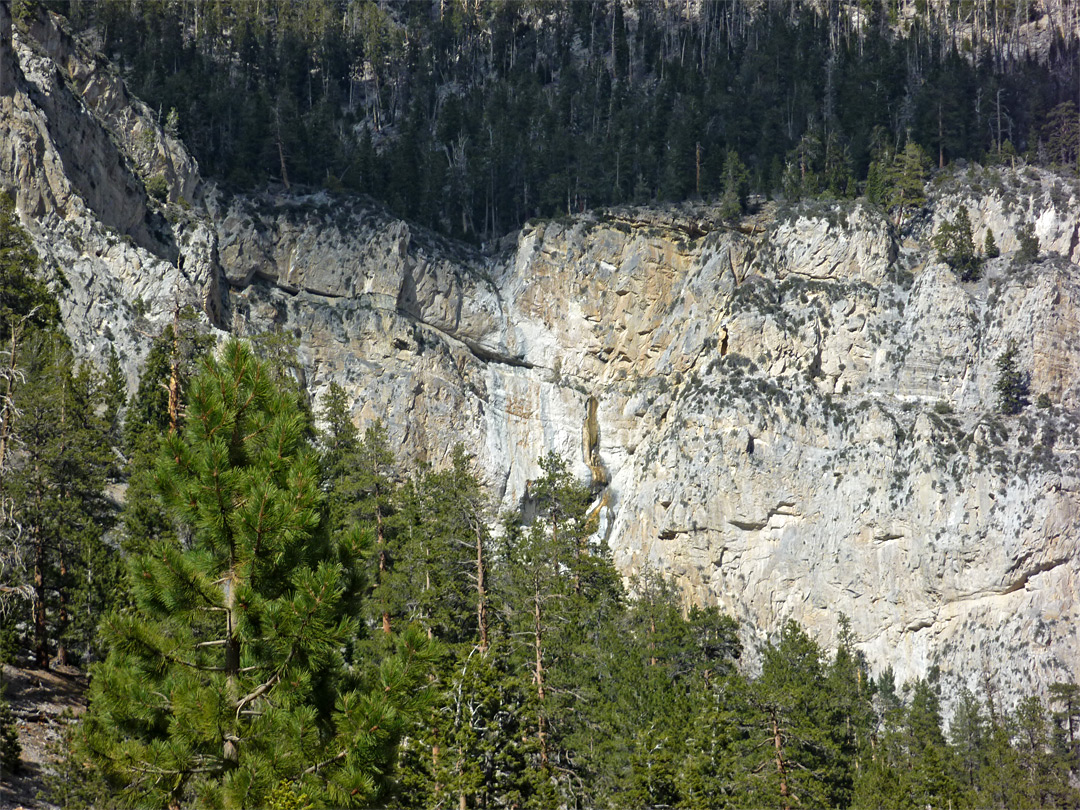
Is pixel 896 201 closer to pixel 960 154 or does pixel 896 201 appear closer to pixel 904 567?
pixel 960 154

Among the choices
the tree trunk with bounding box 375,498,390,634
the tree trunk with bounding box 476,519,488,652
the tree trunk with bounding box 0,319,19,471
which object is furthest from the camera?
the tree trunk with bounding box 375,498,390,634

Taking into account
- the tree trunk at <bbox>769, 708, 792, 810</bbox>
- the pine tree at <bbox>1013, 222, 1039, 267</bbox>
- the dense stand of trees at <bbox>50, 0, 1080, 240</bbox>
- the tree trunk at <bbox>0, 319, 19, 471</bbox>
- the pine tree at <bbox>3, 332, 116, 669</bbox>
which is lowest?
the tree trunk at <bbox>769, 708, 792, 810</bbox>

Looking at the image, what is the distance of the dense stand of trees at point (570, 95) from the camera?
2854 inches

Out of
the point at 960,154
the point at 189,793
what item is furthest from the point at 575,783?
the point at 960,154

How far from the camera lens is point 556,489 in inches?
2023

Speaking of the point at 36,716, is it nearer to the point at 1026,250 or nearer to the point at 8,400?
the point at 8,400

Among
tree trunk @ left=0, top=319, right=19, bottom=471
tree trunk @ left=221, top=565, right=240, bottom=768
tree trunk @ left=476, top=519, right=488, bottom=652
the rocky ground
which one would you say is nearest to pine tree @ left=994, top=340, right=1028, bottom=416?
tree trunk @ left=476, top=519, right=488, bottom=652

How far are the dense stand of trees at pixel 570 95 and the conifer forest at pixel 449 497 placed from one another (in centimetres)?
31

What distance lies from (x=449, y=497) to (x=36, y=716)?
52.6ft

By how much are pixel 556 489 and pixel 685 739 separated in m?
21.4

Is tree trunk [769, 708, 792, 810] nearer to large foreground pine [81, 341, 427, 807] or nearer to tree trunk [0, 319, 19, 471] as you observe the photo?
large foreground pine [81, 341, 427, 807]

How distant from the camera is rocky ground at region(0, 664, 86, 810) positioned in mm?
20891

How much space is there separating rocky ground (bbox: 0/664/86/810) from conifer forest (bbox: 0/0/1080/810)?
49 centimetres

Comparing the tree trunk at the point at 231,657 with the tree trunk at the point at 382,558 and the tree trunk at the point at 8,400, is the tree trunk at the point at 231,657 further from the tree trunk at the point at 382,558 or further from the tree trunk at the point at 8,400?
the tree trunk at the point at 382,558
